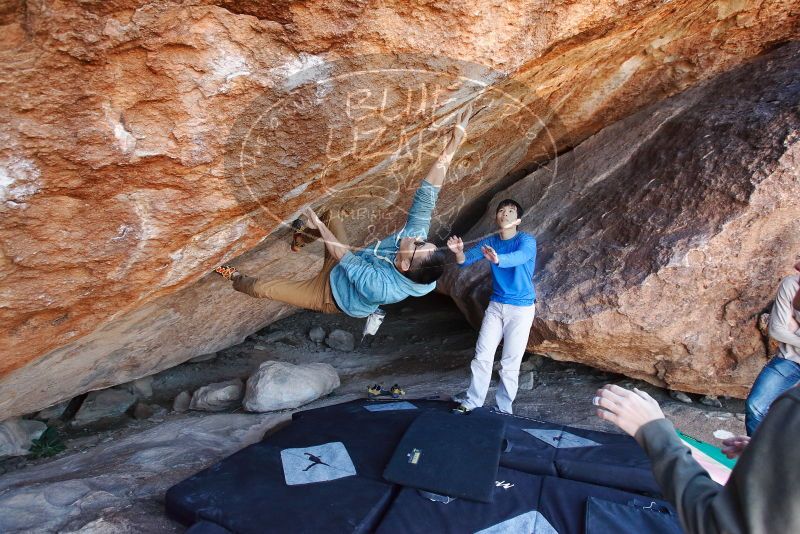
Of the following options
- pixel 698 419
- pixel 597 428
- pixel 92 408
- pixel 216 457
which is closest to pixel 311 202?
pixel 216 457

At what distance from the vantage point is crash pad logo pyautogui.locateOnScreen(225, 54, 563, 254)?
91.0 inches

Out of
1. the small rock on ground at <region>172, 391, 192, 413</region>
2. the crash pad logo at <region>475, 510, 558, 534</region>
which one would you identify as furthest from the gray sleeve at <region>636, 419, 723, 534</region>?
the small rock on ground at <region>172, 391, 192, 413</region>

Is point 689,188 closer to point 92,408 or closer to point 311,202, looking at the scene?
point 311,202

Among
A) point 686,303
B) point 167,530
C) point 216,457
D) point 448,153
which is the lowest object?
point 216,457

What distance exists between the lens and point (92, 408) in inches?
172

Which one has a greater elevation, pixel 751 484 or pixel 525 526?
pixel 751 484

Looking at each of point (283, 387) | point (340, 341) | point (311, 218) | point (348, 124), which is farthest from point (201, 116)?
point (340, 341)

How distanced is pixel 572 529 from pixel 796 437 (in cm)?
149

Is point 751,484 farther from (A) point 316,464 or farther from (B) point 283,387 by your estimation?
(B) point 283,387

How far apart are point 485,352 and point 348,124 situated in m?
1.87

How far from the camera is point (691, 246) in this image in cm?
353

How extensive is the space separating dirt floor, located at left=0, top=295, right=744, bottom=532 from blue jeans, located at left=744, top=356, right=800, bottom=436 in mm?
646

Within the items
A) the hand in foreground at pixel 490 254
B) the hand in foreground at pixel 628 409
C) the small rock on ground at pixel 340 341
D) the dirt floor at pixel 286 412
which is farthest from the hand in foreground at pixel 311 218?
the small rock on ground at pixel 340 341

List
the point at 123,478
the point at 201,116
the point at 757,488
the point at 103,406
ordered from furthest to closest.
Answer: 1. the point at 103,406
2. the point at 123,478
3. the point at 201,116
4. the point at 757,488
